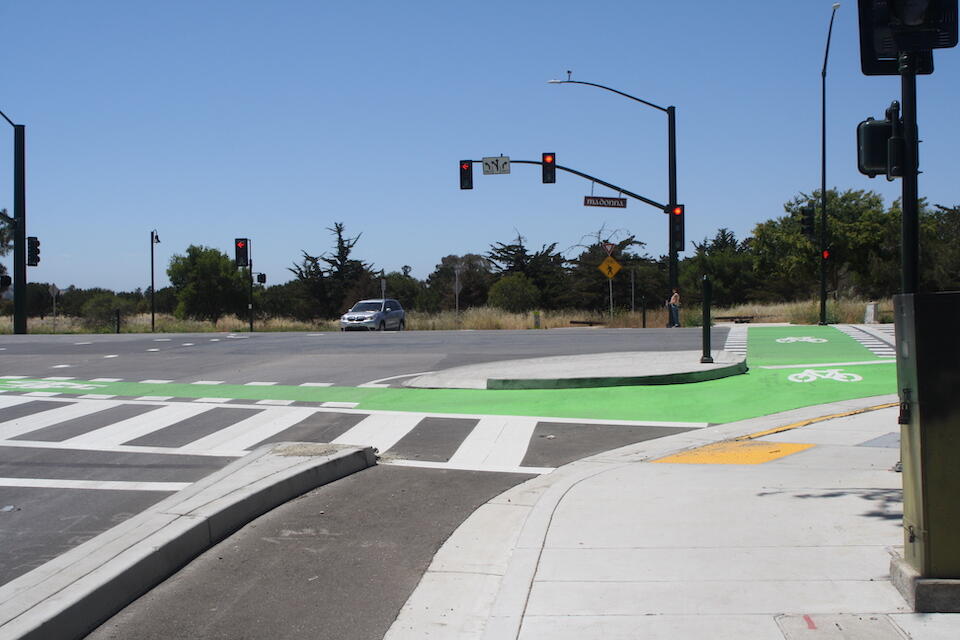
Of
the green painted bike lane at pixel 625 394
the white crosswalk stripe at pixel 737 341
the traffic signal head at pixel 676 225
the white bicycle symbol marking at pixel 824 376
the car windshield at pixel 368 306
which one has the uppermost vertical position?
the traffic signal head at pixel 676 225

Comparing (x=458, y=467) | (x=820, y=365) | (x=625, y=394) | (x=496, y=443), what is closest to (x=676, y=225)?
(x=820, y=365)

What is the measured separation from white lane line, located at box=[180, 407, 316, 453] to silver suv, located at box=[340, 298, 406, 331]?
2501cm

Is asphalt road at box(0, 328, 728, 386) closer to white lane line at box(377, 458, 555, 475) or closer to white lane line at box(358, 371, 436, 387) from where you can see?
white lane line at box(358, 371, 436, 387)

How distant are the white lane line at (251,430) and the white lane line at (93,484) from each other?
4.77 ft

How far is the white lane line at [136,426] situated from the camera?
9734mm

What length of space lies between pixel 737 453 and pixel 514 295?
52.0 m

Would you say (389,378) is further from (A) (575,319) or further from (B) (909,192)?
(A) (575,319)

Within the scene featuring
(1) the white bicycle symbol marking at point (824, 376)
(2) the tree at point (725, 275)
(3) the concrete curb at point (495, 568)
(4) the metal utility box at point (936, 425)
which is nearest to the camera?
(4) the metal utility box at point (936, 425)

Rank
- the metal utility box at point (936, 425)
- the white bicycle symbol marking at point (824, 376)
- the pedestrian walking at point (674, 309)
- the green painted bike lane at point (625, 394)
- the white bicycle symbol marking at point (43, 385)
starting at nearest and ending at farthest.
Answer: the metal utility box at point (936, 425), the green painted bike lane at point (625, 394), the white bicycle symbol marking at point (824, 376), the white bicycle symbol marking at point (43, 385), the pedestrian walking at point (674, 309)

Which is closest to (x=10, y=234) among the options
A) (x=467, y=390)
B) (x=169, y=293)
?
(x=169, y=293)

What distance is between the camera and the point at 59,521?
648 centimetres

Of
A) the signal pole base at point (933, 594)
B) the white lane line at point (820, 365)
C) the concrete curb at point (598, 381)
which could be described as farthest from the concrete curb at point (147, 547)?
the white lane line at point (820, 365)

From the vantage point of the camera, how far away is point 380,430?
407 inches

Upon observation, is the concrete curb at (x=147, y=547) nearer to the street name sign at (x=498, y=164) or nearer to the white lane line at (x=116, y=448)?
the white lane line at (x=116, y=448)
